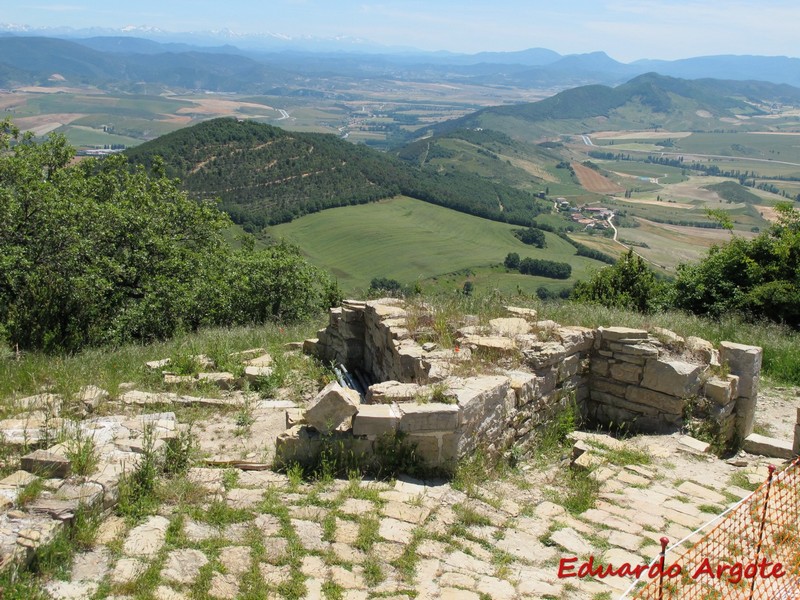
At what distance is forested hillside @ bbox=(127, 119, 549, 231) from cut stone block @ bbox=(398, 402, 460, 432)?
2716 inches

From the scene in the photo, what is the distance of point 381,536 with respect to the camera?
17.7ft

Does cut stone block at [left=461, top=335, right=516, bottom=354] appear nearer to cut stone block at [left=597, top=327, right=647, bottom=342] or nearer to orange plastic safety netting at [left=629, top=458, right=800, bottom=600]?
cut stone block at [left=597, top=327, right=647, bottom=342]

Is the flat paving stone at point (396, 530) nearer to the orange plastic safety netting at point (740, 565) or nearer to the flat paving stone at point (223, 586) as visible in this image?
the flat paving stone at point (223, 586)

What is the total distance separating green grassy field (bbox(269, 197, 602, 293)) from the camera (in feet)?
215

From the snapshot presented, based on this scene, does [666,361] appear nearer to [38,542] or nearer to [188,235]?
[38,542]

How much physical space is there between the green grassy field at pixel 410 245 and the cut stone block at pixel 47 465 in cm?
5385

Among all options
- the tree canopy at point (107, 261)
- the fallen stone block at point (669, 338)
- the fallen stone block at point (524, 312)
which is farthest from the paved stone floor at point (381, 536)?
the tree canopy at point (107, 261)

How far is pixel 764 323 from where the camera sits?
45.5 feet

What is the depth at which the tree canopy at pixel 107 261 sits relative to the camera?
43.4 ft

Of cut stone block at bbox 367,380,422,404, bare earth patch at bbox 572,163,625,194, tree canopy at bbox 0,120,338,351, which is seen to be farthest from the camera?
bare earth patch at bbox 572,163,625,194

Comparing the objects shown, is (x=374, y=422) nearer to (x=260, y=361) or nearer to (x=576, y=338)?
(x=576, y=338)

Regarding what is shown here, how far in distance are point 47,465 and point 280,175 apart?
88804 mm

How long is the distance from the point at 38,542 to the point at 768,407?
10.4 metres

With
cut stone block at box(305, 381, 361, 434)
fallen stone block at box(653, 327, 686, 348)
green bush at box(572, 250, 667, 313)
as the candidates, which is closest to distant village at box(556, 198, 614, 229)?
green bush at box(572, 250, 667, 313)
